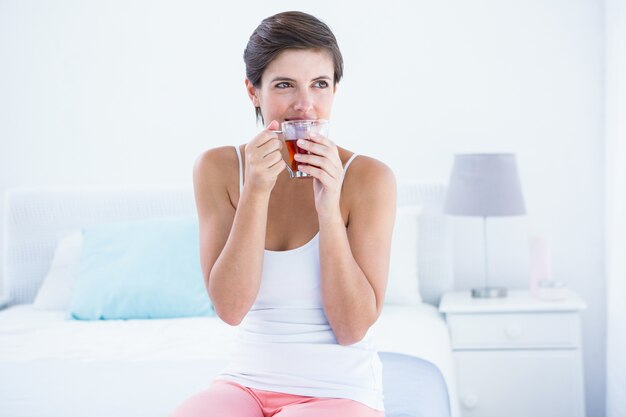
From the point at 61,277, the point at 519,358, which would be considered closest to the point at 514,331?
the point at 519,358

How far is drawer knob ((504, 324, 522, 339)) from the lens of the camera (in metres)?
2.94

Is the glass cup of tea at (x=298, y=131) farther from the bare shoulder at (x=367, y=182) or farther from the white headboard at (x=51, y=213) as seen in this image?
the white headboard at (x=51, y=213)

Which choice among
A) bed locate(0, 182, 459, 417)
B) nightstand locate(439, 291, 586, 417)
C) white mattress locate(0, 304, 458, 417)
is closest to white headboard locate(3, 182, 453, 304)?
bed locate(0, 182, 459, 417)

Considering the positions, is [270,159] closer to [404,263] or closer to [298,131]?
[298,131]

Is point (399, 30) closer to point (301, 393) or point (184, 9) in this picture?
point (184, 9)

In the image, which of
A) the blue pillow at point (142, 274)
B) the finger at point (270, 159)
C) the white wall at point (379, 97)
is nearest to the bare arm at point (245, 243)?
the finger at point (270, 159)

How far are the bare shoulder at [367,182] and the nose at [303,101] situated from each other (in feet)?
0.66

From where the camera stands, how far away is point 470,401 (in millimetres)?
2957

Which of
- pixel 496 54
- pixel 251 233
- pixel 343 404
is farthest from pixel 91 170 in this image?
pixel 343 404

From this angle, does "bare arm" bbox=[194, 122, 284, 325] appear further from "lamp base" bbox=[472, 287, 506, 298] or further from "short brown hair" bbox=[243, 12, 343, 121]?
"lamp base" bbox=[472, 287, 506, 298]

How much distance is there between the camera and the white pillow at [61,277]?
129 inches

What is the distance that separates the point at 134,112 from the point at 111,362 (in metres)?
1.58

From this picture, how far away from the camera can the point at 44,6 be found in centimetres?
368

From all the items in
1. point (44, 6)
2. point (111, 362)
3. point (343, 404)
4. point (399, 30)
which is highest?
point (44, 6)
